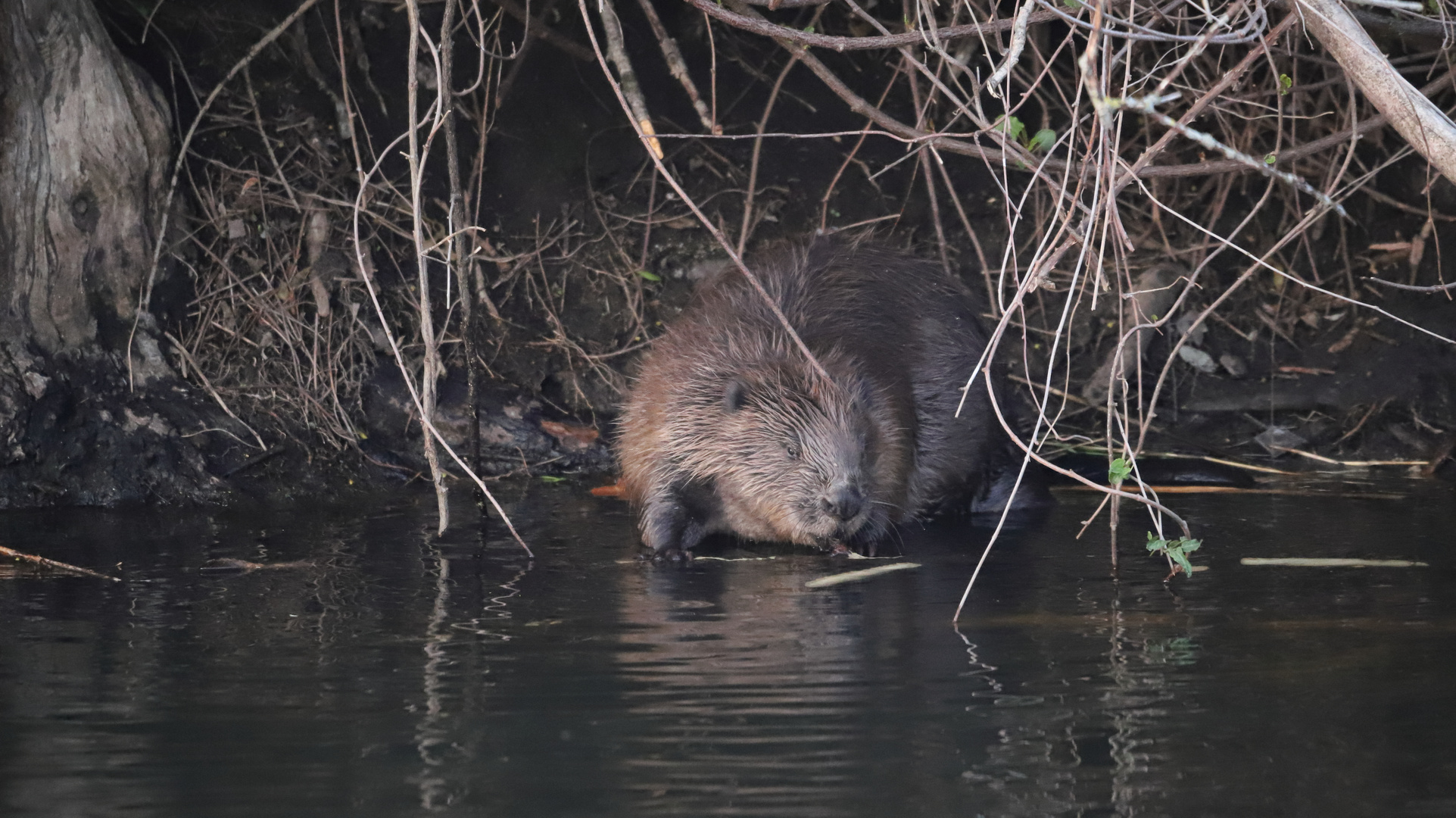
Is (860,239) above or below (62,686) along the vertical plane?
above

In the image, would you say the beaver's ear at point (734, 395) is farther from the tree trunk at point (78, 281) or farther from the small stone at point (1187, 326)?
the small stone at point (1187, 326)

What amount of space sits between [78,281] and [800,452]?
235 centimetres

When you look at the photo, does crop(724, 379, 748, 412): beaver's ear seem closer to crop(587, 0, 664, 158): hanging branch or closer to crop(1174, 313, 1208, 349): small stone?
crop(587, 0, 664, 158): hanging branch

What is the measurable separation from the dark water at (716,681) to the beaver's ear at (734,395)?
0.48m

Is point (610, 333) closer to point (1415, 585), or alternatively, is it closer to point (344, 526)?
point (344, 526)

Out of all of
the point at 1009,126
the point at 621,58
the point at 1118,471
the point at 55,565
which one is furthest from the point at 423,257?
the point at 1118,471

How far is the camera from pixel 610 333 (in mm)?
5984

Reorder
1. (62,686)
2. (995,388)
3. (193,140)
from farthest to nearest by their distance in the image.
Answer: (193,140)
(995,388)
(62,686)

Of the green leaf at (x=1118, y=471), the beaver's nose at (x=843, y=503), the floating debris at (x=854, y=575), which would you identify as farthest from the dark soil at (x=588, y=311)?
the green leaf at (x=1118, y=471)

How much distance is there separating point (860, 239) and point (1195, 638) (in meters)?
2.32

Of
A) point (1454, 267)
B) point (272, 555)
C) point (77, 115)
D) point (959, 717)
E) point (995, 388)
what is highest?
point (77, 115)

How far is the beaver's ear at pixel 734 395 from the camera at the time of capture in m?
4.43

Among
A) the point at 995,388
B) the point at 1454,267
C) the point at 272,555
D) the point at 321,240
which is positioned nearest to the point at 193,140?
the point at 321,240

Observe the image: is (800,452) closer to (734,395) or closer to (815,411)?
(815,411)
